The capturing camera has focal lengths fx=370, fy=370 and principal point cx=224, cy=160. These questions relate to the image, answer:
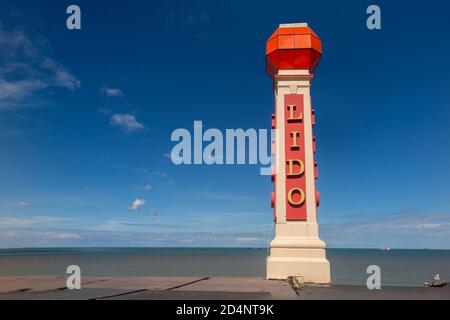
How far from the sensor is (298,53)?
667 inches

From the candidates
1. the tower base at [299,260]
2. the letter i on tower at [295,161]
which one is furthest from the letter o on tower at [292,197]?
the tower base at [299,260]

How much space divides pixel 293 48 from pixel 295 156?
16.1 feet

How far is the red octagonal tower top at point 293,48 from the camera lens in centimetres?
1677

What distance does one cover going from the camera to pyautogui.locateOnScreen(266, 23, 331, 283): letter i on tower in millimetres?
15758

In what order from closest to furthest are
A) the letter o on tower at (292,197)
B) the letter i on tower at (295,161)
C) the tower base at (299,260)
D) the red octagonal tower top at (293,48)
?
the tower base at (299,260), the letter i on tower at (295,161), the letter o on tower at (292,197), the red octagonal tower top at (293,48)

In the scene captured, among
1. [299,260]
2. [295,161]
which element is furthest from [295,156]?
[299,260]

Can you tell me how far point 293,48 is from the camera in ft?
55.1

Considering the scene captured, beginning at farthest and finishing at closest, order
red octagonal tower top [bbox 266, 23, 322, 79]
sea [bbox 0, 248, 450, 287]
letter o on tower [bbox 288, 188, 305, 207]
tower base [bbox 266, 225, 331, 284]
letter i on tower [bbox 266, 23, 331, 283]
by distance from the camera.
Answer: sea [bbox 0, 248, 450, 287]
red octagonal tower top [bbox 266, 23, 322, 79]
letter o on tower [bbox 288, 188, 305, 207]
letter i on tower [bbox 266, 23, 331, 283]
tower base [bbox 266, 225, 331, 284]

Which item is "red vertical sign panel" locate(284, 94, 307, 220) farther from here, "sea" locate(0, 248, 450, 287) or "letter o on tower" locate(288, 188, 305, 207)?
"sea" locate(0, 248, 450, 287)

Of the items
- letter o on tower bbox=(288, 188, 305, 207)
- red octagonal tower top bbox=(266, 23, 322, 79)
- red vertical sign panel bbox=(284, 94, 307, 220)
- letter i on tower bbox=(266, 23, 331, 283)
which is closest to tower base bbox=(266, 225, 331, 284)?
letter i on tower bbox=(266, 23, 331, 283)

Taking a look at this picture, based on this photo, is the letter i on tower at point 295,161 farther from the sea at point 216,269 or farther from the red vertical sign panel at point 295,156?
the sea at point 216,269

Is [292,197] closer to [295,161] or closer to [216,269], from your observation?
[295,161]
